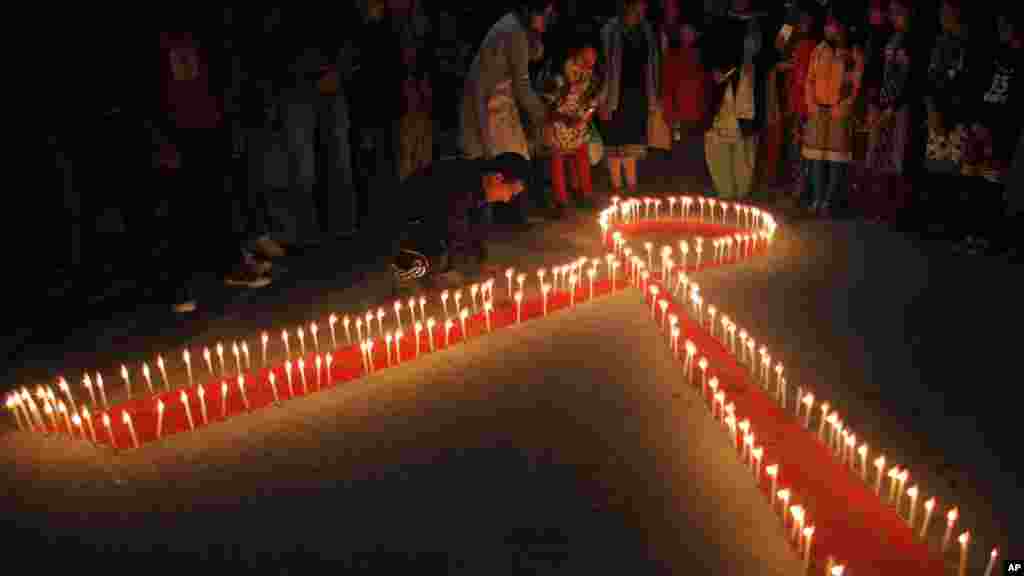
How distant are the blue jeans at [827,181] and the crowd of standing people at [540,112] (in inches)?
1.1

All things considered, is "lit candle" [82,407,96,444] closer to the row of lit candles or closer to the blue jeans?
the row of lit candles

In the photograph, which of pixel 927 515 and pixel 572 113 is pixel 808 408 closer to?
pixel 927 515

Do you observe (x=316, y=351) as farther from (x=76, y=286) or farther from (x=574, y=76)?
(x=574, y=76)

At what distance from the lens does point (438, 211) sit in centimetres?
663

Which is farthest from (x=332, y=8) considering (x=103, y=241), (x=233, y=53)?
(x=103, y=241)

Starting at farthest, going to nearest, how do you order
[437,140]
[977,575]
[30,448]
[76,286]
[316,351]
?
[437,140] < [76,286] < [316,351] < [30,448] < [977,575]

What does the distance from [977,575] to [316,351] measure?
3777mm

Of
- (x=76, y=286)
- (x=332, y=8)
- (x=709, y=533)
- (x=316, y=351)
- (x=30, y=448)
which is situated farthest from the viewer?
(x=332, y=8)

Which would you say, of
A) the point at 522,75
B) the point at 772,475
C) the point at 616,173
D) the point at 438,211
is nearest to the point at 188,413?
the point at 438,211

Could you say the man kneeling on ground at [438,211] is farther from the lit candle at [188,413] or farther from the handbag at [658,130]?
the handbag at [658,130]

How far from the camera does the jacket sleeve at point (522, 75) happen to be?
755 cm

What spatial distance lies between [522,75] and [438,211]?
1688 mm

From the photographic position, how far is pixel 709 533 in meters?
3.88

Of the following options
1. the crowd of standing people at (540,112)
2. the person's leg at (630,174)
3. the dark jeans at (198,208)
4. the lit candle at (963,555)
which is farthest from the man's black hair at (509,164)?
the lit candle at (963,555)
